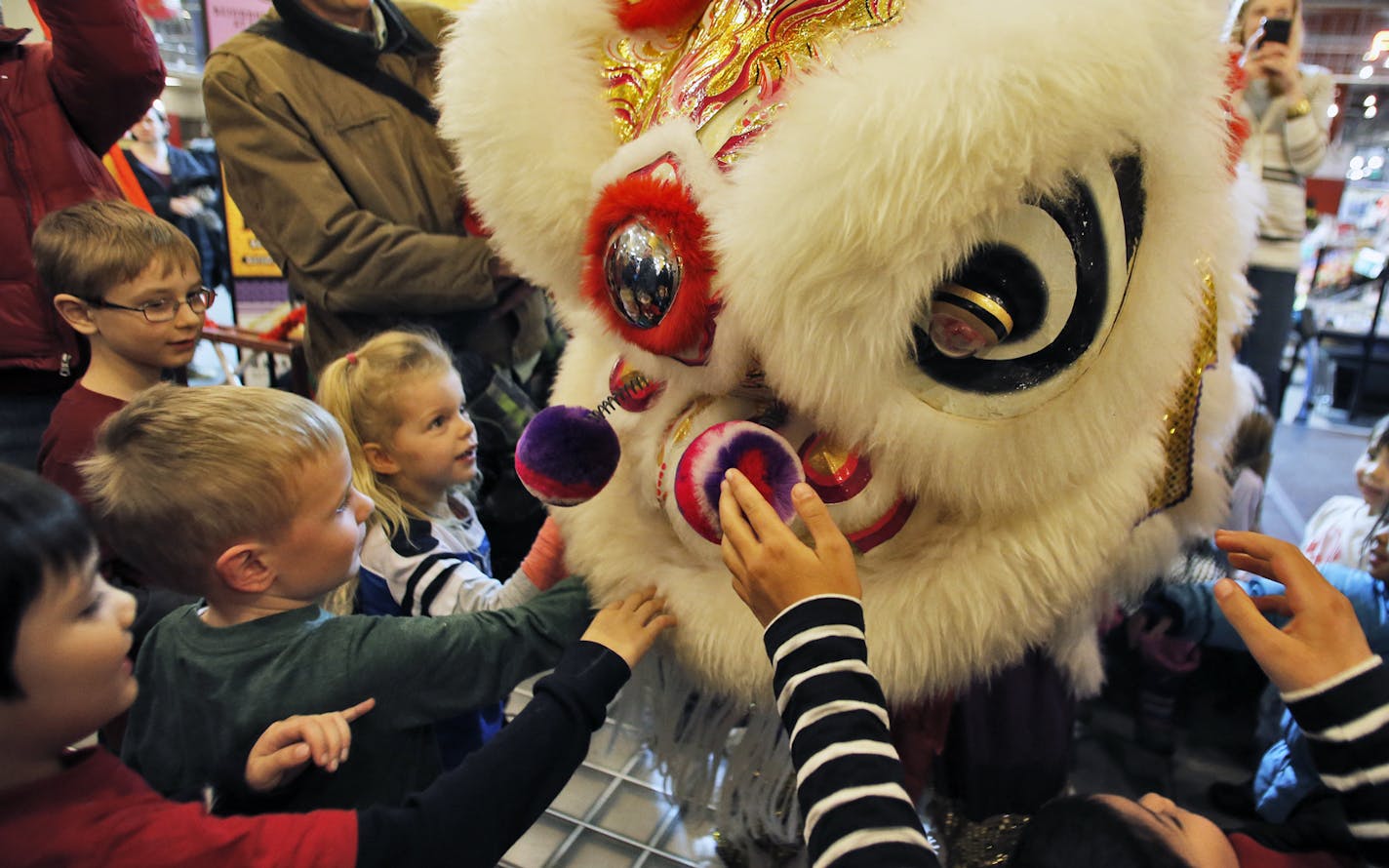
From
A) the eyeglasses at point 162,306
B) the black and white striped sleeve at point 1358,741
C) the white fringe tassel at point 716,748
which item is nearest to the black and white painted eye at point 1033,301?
the black and white striped sleeve at point 1358,741

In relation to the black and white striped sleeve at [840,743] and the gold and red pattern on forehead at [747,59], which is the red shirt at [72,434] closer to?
the gold and red pattern on forehead at [747,59]

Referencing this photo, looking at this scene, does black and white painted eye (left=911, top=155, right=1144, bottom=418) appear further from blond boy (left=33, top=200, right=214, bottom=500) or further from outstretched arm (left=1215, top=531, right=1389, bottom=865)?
blond boy (left=33, top=200, right=214, bottom=500)

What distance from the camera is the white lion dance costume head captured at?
494mm

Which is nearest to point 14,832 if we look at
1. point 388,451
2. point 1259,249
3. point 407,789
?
point 407,789

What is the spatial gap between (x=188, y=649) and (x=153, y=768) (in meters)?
0.10

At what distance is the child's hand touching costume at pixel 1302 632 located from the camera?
0.52 meters

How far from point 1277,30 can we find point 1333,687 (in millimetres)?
1585

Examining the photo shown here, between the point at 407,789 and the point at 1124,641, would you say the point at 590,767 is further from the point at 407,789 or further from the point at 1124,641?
the point at 1124,641

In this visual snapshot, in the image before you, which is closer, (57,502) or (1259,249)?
(57,502)

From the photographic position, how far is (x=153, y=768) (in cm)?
66

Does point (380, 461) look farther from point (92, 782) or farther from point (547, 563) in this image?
point (92, 782)

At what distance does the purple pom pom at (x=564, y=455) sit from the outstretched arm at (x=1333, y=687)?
457 millimetres

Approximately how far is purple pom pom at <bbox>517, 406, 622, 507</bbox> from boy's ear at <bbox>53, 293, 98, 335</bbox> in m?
0.63

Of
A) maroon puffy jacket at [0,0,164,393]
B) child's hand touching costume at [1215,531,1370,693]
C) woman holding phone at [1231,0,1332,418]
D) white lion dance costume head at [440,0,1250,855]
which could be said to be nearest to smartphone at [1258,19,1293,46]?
woman holding phone at [1231,0,1332,418]
